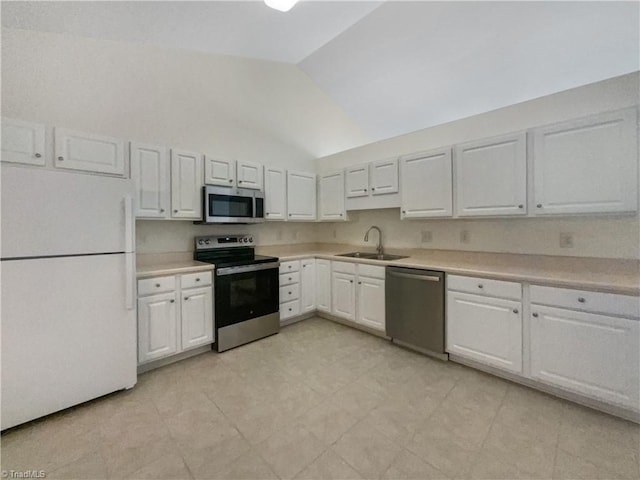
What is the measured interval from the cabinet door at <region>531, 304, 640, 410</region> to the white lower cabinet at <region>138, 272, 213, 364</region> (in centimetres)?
289

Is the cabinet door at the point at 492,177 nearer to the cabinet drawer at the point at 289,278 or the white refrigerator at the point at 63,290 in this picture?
the cabinet drawer at the point at 289,278

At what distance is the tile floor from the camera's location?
4.61 ft

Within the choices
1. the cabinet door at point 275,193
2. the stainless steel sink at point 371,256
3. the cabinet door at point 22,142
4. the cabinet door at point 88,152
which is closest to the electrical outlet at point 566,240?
the stainless steel sink at point 371,256

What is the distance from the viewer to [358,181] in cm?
355

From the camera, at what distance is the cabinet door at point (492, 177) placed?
2254mm

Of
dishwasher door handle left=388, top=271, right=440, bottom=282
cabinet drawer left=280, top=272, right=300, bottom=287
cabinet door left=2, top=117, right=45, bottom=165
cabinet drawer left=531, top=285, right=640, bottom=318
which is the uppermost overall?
cabinet door left=2, top=117, right=45, bottom=165

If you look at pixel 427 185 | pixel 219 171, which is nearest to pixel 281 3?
pixel 219 171

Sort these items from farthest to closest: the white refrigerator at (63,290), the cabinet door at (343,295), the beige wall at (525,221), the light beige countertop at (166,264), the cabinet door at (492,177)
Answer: the cabinet door at (343,295) → the light beige countertop at (166,264) → the cabinet door at (492,177) → the beige wall at (525,221) → the white refrigerator at (63,290)

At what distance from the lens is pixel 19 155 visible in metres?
1.88

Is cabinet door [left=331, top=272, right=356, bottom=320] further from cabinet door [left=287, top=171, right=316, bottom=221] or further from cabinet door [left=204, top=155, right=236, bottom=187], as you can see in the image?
cabinet door [left=204, top=155, right=236, bottom=187]

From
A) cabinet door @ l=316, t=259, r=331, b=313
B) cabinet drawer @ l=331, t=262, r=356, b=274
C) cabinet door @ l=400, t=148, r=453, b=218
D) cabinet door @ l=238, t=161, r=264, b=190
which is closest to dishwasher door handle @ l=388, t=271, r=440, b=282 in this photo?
cabinet drawer @ l=331, t=262, r=356, b=274

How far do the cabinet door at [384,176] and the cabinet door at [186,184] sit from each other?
2.08m

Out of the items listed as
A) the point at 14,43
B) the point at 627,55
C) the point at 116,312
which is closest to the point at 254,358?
the point at 116,312

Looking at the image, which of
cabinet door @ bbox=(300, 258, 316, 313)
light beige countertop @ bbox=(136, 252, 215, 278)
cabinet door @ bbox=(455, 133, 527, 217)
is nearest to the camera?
cabinet door @ bbox=(455, 133, 527, 217)
